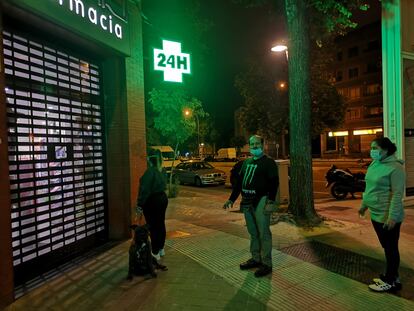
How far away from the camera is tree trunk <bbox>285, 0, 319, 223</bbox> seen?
859 centimetres

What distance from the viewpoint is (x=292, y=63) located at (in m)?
8.79

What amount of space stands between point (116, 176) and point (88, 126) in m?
1.09

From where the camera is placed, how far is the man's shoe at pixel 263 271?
17.3 feet

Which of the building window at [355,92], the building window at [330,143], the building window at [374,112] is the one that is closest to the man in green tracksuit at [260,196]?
the building window at [374,112]

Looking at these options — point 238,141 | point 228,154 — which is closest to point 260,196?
point 228,154

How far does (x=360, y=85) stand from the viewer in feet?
177

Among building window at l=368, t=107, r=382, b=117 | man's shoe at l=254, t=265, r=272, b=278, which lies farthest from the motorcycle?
building window at l=368, t=107, r=382, b=117

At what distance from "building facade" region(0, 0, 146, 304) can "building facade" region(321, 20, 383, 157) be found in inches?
1856

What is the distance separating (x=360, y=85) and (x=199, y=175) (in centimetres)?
4085

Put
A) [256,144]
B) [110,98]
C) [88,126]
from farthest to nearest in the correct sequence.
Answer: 1. [110,98]
2. [88,126]
3. [256,144]

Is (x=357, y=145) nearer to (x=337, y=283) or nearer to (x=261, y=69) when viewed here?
(x=261, y=69)

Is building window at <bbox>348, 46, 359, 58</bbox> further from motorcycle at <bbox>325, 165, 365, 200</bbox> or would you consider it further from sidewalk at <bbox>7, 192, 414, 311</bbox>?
sidewalk at <bbox>7, 192, 414, 311</bbox>

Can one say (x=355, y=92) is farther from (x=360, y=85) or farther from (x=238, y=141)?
(x=238, y=141)

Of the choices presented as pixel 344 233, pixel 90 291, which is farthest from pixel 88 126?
pixel 344 233
